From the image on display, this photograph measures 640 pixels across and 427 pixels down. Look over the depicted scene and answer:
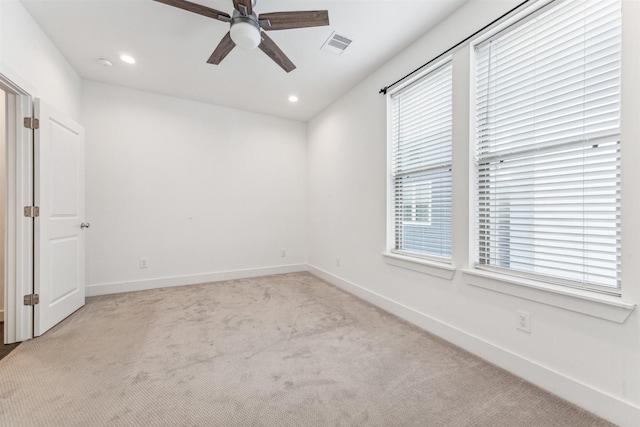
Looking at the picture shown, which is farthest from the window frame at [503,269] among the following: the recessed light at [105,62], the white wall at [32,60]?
the recessed light at [105,62]

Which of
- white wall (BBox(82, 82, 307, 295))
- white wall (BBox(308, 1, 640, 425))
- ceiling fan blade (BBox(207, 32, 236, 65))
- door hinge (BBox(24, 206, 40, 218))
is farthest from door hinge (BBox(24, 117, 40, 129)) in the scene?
white wall (BBox(308, 1, 640, 425))

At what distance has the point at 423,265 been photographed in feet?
8.07

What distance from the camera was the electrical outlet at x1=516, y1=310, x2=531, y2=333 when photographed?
171cm

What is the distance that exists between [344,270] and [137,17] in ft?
11.4

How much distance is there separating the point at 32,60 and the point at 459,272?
4.08 metres

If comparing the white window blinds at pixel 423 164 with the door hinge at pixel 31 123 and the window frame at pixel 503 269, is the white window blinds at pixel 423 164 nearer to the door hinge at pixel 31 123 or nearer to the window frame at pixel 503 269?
the window frame at pixel 503 269

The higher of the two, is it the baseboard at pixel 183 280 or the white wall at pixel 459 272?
the white wall at pixel 459 272

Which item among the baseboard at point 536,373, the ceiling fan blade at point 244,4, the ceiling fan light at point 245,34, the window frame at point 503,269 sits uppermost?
the ceiling fan blade at point 244,4

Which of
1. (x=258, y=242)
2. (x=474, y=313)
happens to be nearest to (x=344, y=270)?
(x=258, y=242)

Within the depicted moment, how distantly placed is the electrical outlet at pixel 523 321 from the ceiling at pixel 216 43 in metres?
2.36

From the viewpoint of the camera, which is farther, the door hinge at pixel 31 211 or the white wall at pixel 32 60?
the door hinge at pixel 31 211

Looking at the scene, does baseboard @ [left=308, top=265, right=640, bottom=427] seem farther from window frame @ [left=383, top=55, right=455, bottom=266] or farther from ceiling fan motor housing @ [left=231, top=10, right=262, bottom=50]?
ceiling fan motor housing @ [left=231, top=10, right=262, bottom=50]

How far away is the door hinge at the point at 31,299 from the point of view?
225 centimetres

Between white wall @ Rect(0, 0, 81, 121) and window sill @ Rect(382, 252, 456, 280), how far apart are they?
3586 mm
